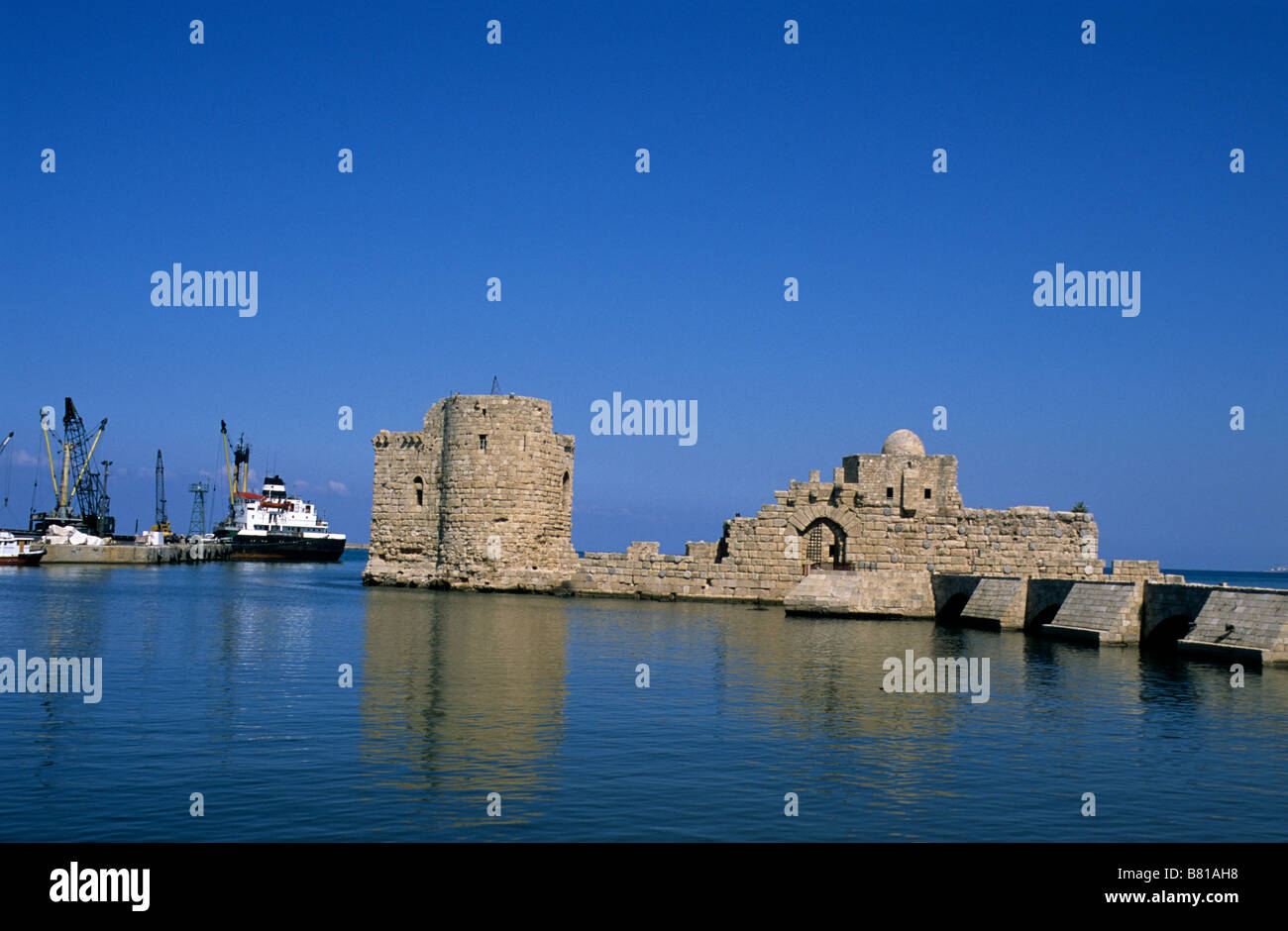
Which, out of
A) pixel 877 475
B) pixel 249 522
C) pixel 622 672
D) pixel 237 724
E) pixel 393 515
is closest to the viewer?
pixel 237 724

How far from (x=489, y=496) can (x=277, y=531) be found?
54.0 m

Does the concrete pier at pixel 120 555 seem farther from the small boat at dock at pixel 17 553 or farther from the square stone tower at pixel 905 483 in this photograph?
the square stone tower at pixel 905 483

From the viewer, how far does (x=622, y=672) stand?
56.3ft

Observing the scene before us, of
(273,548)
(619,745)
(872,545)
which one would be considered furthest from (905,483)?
(273,548)

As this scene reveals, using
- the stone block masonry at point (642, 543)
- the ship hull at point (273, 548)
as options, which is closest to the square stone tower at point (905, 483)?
the stone block masonry at point (642, 543)

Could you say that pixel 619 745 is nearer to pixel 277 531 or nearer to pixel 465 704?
pixel 465 704

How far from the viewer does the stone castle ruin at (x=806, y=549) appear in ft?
79.6

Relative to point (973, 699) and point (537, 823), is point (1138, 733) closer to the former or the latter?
point (973, 699)

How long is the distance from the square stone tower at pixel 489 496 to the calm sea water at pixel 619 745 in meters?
15.1

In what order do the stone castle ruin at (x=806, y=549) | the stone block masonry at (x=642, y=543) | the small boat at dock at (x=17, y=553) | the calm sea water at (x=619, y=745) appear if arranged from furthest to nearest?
the small boat at dock at (x=17, y=553)
the stone block masonry at (x=642, y=543)
the stone castle ruin at (x=806, y=549)
the calm sea water at (x=619, y=745)
